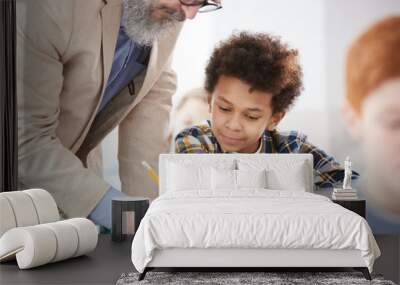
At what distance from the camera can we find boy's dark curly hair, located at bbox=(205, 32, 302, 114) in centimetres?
731

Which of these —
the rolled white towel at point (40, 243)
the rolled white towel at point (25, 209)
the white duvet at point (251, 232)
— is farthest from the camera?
the rolled white towel at point (25, 209)

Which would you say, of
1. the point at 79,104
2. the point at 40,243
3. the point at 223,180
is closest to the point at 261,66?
the point at 223,180

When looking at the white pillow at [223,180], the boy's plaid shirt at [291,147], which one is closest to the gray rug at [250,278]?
the white pillow at [223,180]

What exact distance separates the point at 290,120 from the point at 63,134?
8.06 feet

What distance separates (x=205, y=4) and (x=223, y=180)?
202 cm

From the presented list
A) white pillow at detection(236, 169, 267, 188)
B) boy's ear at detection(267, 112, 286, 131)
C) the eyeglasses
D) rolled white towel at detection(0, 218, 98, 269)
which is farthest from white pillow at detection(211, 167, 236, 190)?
the eyeglasses

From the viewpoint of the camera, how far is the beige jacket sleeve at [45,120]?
7.39 metres

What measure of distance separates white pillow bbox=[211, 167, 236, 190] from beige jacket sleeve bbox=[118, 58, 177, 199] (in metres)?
0.94

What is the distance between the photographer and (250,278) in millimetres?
5156

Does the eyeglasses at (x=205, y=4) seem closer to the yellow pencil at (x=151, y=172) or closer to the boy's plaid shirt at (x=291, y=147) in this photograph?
the boy's plaid shirt at (x=291, y=147)

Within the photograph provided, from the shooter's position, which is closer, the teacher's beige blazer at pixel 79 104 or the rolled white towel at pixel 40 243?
the rolled white towel at pixel 40 243

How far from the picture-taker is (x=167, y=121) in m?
7.47

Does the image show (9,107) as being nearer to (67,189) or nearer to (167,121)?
(67,189)

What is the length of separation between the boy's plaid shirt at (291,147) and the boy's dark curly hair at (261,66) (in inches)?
12.5
